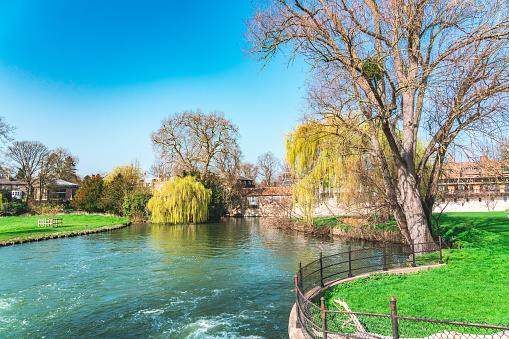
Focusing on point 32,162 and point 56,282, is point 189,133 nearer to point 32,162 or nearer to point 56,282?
point 32,162

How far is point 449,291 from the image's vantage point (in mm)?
7887

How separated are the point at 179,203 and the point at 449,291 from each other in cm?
A: 3176

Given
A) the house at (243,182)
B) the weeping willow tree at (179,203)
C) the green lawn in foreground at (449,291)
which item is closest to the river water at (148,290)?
the green lawn in foreground at (449,291)

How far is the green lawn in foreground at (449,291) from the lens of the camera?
6586 millimetres

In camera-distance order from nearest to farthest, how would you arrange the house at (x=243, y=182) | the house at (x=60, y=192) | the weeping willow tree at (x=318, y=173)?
1. the weeping willow tree at (x=318, y=173)
2. the house at (x=243, y=182)
3. the house at (x=60, y=192)

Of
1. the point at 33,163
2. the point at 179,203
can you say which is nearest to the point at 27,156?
the point at 33,163

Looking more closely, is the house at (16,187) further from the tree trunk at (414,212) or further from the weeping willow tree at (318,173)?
the tree trunk at (414,212)

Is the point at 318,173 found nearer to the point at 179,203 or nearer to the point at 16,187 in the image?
the point at 179,203

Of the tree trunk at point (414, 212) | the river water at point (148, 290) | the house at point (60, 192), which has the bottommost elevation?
the river water at point (148, 290)

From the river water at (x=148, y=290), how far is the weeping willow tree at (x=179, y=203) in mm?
15894

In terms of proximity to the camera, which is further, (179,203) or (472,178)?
(179,203)

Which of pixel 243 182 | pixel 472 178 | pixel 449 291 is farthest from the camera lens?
pixel 243 182

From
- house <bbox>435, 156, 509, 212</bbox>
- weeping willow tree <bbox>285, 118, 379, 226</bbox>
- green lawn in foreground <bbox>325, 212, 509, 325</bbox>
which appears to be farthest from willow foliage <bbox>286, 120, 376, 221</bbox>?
green lawn in foreground <bbox>325, 212, 509, 325</bbox>

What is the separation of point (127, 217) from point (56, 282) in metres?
31.4
